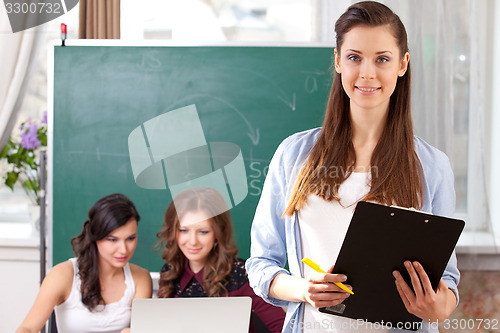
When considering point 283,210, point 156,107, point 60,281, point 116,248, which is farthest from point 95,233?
point 283,210

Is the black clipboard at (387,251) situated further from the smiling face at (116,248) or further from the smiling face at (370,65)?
the smiling face at (116,248)

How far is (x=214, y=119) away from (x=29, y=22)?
1.13 meters

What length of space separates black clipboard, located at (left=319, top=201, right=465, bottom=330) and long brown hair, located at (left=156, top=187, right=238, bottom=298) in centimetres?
105

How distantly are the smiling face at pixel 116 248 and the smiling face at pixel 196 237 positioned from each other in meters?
0.21

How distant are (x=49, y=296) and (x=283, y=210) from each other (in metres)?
1.18

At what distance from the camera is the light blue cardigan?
47.0 inches

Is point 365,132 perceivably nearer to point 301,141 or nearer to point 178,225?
point 301,141

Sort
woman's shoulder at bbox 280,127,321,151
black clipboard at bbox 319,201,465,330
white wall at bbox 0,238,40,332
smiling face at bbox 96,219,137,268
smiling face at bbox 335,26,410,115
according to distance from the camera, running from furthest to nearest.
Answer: white wall at bbox 0,238,40,332 → smiling face at bbox 96,219,137,268 → woman's shoulder at bbox 280,127,321,151 → smiling face at bbox 335,26,410,115 → black clipboard at bbox 319,201,465,330

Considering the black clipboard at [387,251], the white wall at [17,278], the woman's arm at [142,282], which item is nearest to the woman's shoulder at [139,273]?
the woman's arm at [142,282]

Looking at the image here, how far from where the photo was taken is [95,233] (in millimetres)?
2123

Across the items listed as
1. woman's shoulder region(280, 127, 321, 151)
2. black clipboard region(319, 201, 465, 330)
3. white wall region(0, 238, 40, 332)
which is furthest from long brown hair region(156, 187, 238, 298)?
black clipboard region(319, 201, 465, 330)

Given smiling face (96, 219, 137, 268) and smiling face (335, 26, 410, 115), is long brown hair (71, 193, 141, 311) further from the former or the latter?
smiling face (335, 26, 410, 115)

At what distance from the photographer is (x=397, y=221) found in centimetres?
100

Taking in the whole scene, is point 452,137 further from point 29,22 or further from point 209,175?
point 29,22
